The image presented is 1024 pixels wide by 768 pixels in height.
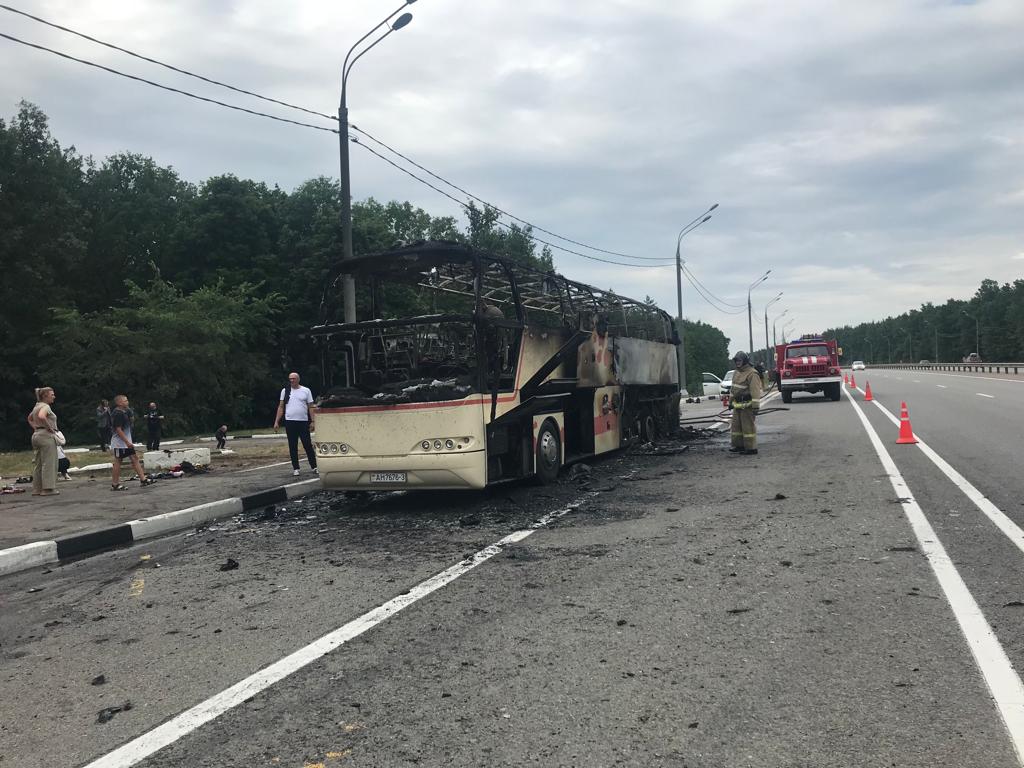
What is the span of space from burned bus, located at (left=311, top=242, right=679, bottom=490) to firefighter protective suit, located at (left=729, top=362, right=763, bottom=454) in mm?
3062

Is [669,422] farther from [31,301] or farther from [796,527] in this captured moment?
[31,301]

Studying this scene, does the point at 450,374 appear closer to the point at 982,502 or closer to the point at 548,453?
the point at 548,453

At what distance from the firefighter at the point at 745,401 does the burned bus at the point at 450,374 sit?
3.05 metres

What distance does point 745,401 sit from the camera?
533 inches

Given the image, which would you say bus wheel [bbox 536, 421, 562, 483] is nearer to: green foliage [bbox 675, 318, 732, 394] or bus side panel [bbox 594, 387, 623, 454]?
bus side panel [bbox 594, 387, 623, 454]

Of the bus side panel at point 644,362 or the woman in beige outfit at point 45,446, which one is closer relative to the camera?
the woman in beige outfit at point 45,446

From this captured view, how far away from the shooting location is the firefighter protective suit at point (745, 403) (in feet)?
43.9

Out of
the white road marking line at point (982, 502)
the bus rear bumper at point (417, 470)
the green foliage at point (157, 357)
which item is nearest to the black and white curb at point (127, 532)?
the bus rear bumper at point (417, 470)

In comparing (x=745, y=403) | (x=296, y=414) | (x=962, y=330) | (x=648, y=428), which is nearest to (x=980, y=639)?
(x=745, y=403)

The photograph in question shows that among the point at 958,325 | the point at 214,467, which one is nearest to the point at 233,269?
the point at 214,467

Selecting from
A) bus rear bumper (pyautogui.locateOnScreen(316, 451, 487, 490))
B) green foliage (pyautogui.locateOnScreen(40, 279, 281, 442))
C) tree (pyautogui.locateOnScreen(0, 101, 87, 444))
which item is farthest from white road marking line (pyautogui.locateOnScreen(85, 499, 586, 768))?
tree (pyautogui.locateOnScreen(0, 101, 87, 444))

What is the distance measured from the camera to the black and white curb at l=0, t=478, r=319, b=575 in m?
7.47

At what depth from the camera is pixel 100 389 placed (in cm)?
3275

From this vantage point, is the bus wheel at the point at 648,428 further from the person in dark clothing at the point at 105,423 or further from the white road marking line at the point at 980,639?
the person in dark clothing at the point at 105,423
